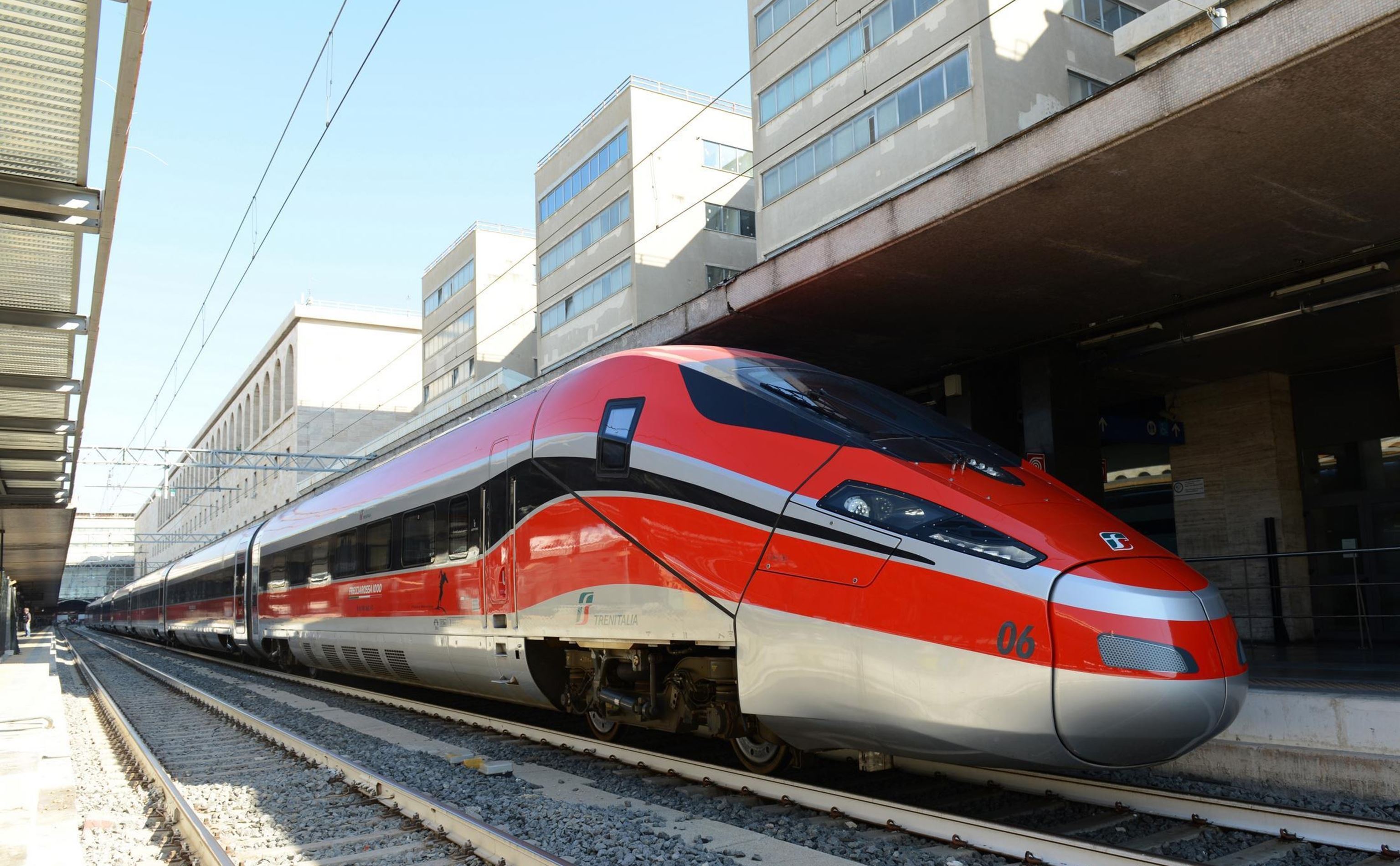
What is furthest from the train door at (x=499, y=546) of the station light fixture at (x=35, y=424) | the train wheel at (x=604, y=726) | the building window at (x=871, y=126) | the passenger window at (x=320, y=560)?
the building window at (x=871, y=126)

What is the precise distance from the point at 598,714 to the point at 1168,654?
4421mm

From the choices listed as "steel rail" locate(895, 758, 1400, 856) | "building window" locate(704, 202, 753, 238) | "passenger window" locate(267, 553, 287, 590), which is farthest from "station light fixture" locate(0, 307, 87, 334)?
"building window" locate(704, 202, 753, 238)

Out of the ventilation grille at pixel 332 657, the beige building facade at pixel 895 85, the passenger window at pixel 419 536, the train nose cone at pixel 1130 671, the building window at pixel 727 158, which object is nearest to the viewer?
the train nose cone at pixel 1130 671

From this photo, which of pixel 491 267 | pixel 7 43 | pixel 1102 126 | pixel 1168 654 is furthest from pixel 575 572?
pixel 491 267

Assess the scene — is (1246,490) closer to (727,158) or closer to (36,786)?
(36,786)

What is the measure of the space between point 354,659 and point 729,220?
32.0 meters

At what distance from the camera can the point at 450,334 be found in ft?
184

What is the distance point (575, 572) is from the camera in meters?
7.28

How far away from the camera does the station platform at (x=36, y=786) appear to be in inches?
195

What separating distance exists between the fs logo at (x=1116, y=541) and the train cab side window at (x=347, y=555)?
922cm

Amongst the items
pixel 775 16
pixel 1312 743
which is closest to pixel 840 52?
pixel 775 16

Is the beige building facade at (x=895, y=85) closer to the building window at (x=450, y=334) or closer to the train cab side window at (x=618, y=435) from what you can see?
the train cab side window at (x=618, y=435)

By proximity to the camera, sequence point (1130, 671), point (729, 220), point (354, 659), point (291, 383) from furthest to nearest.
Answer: point (291, 383) < point (729, 220) < point (354, 659) < point (1130, 671)

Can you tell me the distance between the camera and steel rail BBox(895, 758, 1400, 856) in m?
4.63
